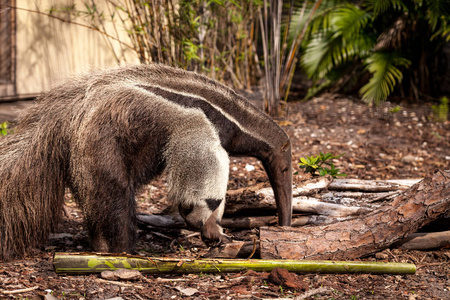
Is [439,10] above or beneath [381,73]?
above

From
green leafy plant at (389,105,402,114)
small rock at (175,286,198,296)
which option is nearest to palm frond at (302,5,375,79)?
green leafy plant at (389,105,402,114)

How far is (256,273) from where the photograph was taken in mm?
3691

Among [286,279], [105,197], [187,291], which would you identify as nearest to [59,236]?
[105,197]

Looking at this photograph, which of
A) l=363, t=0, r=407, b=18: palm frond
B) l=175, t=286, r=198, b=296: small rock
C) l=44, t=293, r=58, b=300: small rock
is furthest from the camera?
l=363, t=0, r=407, b=18: palm frond

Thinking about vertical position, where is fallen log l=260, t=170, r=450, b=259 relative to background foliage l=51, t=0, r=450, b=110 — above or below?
below

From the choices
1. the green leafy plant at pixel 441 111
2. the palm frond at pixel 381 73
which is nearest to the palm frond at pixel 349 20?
the palm frond at pixel 381 73

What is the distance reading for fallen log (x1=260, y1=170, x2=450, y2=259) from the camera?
386 cm

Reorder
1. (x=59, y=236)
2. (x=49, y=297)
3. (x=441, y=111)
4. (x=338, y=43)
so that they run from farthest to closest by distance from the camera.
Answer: (x=338, y=43) → (x=441, y=111) → (x=59, y=236) → (x=49, y=297)

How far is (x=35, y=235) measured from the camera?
395 centimetres

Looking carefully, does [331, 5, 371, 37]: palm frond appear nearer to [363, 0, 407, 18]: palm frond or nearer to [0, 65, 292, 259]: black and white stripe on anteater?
[363, 0, 407, 18]: palm frond

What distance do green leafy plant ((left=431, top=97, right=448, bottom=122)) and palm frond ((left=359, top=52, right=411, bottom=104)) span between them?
1.05 meters

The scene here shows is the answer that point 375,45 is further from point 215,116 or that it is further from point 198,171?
point 198,171

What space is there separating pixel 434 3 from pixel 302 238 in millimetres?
7684

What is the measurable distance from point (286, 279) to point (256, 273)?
11.8 inches
